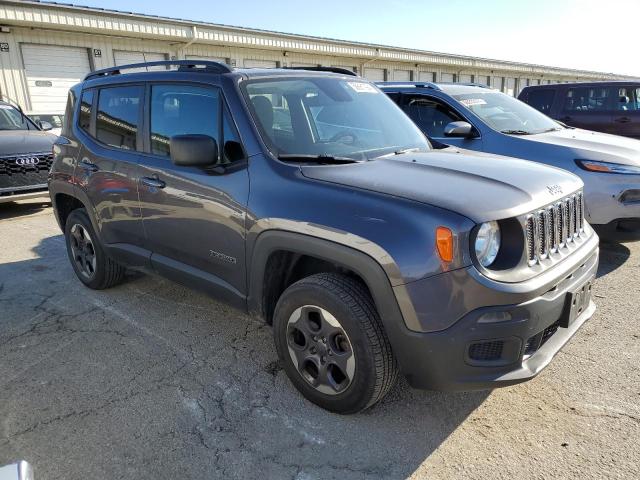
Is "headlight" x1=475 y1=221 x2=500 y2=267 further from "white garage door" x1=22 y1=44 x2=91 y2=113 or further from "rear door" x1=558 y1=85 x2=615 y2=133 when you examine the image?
"white garage door" x1=22 y1=44 x2=91 y2=113

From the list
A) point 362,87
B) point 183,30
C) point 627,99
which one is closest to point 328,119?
point 362,87

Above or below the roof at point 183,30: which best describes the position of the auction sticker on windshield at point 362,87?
below

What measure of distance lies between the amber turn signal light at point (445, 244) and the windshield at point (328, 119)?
1.03 m

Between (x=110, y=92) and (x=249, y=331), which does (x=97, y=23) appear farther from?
(x=249, y=331)

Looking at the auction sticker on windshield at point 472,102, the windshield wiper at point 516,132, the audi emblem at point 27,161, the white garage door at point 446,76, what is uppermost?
the white garage door at point 446,76

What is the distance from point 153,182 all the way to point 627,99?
8.97m

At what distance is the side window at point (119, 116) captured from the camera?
3.75 metres

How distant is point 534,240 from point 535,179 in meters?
0.49

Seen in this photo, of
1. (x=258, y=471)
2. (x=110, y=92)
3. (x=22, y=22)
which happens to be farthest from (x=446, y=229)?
(x=22, y=22)

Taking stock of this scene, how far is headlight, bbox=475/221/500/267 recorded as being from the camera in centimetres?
225

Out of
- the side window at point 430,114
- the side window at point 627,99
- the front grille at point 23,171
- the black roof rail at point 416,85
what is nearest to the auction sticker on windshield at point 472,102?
the side window at point 430,114

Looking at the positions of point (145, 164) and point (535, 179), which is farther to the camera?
point (145, 164)

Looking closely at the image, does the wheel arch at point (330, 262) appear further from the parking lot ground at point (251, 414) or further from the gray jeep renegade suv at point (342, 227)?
the parking lot ground at point (251, 414)

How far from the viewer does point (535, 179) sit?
275 cm
